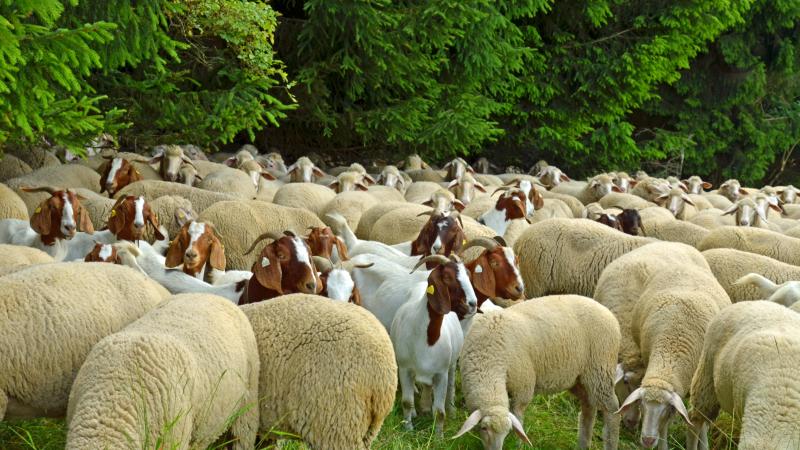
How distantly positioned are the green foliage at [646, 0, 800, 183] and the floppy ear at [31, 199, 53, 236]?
14.9 metres

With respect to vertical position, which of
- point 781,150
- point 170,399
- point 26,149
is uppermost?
point 170,399

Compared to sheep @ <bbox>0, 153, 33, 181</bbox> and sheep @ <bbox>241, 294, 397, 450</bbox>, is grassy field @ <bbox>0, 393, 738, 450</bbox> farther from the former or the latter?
sheep @ <bbox>0, 153, 33, 181</bbox>

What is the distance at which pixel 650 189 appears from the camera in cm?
1509

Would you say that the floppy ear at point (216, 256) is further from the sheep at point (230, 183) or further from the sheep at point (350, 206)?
the sheep at point (230, 183)

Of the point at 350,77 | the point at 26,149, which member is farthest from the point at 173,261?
the point at 350,77

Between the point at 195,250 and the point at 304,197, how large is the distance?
4.24 meters

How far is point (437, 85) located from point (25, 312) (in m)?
11.0

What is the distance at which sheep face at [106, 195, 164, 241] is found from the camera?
26.8 feet

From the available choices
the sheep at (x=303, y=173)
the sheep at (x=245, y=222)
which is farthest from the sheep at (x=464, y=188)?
the sheep at (x=245, y=222)

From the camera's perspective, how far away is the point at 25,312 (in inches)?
189

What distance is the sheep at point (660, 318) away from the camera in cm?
623

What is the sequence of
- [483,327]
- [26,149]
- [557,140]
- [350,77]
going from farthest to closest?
[557,140] < [350,77] < [26,149] < [483,327]

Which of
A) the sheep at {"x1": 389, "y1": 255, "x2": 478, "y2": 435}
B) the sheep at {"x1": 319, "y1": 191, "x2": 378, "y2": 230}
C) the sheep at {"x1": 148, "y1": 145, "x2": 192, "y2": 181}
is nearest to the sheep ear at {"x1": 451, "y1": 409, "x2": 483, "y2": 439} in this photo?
the sheep at {"x1": 389, "y1": 255, "x2": 478, "y2": 435}

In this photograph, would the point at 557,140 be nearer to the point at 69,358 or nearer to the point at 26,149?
the point at 26,149
